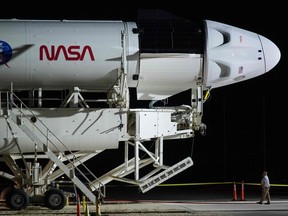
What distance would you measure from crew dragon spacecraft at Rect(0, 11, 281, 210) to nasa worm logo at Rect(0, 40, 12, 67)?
0.02m

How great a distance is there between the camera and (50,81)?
18109 mm

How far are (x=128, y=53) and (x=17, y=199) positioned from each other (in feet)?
15.2

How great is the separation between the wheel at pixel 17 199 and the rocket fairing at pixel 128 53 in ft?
8.74

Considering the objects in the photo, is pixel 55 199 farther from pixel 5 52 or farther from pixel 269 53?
pixel 269 53

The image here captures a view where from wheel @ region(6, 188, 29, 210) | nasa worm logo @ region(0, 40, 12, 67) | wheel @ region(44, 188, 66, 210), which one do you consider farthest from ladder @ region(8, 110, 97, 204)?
wheel @ region(6, 188, 29, 210)

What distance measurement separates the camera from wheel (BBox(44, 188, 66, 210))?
59.9 feet

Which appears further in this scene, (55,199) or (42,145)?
(55,199)

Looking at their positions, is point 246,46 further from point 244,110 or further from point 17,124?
point 244,110

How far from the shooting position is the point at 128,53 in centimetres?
1816

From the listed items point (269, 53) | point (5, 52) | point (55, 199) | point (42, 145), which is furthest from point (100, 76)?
point (269, 53)

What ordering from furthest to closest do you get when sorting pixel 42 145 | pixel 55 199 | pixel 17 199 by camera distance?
pixel 55 199, pixel 17 199, pixel 42 145

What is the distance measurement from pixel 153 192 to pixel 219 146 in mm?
27032

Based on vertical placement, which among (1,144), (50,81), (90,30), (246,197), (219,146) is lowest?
(219,146)

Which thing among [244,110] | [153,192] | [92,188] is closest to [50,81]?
[92,188]
